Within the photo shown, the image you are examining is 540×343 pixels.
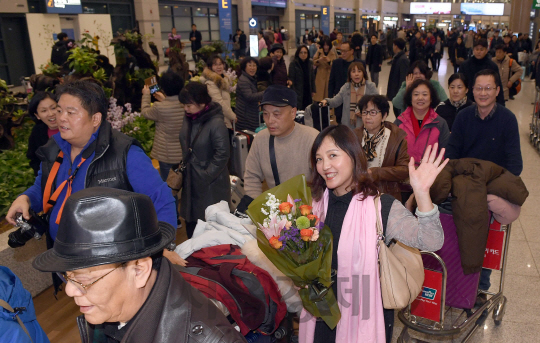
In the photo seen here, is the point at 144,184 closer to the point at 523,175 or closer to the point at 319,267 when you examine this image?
the point at 319,267

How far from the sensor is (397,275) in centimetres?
205

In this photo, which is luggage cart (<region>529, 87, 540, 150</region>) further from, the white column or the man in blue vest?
the white column

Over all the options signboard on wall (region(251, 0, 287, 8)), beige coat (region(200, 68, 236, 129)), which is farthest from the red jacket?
signboard on wall (region(251, 0, 287, 8))

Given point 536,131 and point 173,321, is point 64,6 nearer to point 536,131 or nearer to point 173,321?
point 536,131

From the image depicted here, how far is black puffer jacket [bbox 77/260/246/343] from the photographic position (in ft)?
4.08

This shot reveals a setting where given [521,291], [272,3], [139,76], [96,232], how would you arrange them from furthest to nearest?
[272,3], [139,76], [521,291], [96,232]

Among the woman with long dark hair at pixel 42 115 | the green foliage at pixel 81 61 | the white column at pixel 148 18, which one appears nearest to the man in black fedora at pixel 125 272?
the woman with long dark hair at pixel 42 115

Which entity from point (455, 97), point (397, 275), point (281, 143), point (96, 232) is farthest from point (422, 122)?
point (96, 232)

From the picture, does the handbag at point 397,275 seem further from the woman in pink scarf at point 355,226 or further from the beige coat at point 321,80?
the beige coat at point 321,80

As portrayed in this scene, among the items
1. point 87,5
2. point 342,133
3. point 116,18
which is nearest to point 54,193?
point 342,133

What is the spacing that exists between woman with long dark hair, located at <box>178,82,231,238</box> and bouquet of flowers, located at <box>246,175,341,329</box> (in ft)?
6.14

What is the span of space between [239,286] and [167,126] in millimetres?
2878

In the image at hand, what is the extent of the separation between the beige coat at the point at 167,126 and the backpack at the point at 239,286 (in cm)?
242

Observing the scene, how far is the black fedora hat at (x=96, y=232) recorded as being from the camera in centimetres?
118
